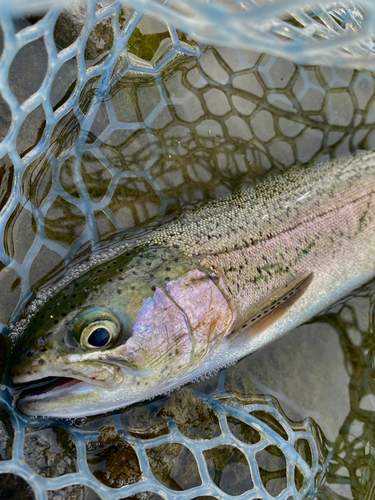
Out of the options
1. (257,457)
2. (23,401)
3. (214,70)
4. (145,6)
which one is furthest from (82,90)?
(257,457)

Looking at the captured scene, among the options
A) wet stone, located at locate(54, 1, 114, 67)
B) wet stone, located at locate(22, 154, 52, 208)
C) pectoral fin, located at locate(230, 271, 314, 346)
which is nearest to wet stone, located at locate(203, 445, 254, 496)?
pectoral fin, located at locate(230, 271, 314, 346)

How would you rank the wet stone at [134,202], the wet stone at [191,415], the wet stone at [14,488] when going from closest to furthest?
the wet stone at [14,488] → the wet stone at [191,415] → the wet stone at [134,202]

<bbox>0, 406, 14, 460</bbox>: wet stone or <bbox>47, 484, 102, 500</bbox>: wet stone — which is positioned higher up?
<bbox>0, 406, 14, 460</bbox>: wet stone

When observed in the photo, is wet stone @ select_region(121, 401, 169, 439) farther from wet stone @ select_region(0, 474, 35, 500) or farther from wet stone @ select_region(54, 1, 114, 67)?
wet stone @ select_region(54, 1, 114, 67)

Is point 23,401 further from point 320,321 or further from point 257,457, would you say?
point 320,321

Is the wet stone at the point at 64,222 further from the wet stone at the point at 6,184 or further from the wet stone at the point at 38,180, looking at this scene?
the wet stone at the point at 6,184

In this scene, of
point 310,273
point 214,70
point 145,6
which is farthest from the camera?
point 214,70

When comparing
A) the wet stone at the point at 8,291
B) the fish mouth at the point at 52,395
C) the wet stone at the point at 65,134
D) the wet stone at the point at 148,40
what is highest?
the wet stone at the point at 148,40

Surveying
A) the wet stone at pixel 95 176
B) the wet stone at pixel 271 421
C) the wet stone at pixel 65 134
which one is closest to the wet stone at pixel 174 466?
the wet stone at pixel 271 421
